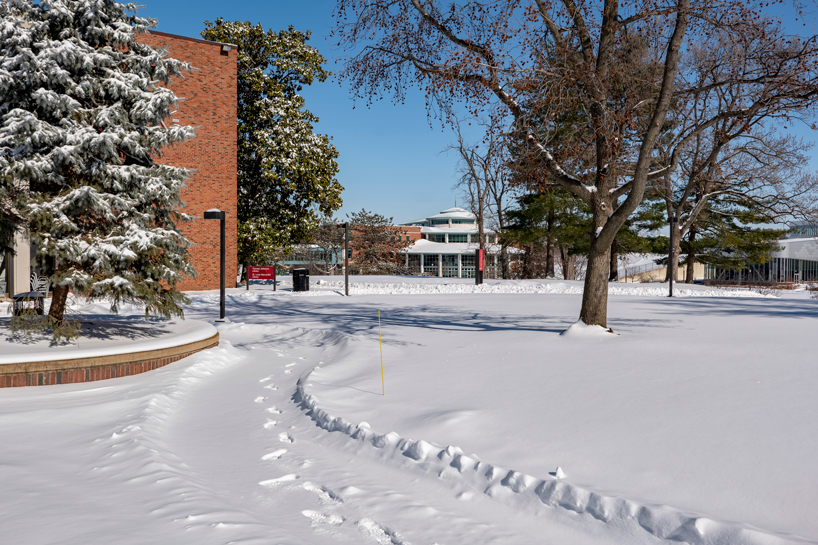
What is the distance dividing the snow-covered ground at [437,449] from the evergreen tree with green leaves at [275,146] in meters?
20.4

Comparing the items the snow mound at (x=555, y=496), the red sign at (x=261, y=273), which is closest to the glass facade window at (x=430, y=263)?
the red sign at (x=261, y=273)

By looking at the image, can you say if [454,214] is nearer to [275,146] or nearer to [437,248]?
[437,248]

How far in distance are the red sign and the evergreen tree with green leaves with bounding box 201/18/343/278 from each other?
168cm

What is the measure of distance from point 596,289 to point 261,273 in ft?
65.5

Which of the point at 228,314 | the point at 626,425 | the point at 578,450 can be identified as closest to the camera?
the point at 578,450

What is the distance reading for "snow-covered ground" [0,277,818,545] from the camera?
3826 millimetres

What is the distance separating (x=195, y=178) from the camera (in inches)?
1009

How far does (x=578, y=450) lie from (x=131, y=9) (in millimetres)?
10671

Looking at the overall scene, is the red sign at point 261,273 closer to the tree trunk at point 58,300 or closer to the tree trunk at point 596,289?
the tree trunk at point 58,300

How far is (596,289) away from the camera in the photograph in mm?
10789

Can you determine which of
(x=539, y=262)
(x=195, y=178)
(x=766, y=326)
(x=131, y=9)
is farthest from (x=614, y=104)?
(x=539, y=262)

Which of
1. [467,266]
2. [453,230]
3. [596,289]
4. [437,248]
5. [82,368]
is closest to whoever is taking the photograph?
[82,368]

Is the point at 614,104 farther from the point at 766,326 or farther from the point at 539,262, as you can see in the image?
the point at 539,262

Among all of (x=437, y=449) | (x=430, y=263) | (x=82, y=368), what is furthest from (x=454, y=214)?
(x=437, y=449)
